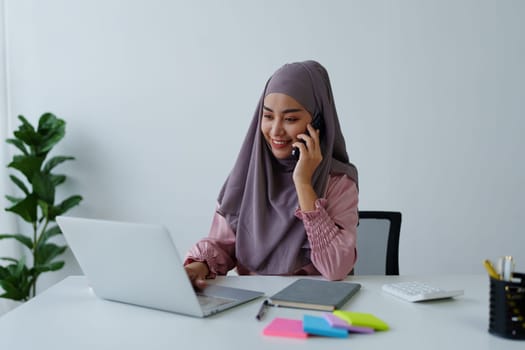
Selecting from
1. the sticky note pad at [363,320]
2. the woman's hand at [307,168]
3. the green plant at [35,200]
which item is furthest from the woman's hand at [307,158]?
the green plant at [35,200]

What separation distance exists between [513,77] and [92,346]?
2.92 metres

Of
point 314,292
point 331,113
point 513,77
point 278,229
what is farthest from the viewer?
point 513,77

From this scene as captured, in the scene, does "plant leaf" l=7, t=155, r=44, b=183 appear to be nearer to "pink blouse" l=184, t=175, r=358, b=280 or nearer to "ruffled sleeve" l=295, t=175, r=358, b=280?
"pink blouse" l=184, t=175, r=358, b=280

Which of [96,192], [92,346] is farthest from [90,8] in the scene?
[92,346]

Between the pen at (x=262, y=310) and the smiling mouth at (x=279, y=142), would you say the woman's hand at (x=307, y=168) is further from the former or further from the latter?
the pen at (x=262, y=310)

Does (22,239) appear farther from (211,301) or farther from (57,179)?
(211,301)

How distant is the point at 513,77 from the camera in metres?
3.17

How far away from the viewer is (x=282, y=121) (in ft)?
5.48

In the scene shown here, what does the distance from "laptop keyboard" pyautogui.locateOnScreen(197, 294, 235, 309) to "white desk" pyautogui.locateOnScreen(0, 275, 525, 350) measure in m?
0.04

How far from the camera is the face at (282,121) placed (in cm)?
166

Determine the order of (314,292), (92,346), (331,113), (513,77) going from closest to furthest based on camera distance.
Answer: (92,346) → (314,292) → (331,113) → (513,77)

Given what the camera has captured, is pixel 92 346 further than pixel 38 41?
No

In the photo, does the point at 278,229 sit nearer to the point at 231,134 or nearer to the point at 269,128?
the point at 269,128

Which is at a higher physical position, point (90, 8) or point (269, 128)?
point (90, 8)
